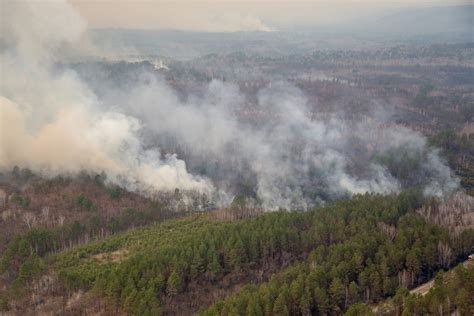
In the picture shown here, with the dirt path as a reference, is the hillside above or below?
above

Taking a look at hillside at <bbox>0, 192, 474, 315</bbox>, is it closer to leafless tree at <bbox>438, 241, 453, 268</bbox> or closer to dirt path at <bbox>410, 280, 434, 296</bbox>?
leafless tree at <bbox>438, 241, 453, 268</bbox>

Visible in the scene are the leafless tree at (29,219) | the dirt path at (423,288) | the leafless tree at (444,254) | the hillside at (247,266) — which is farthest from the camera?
the leafless tree at (29,219)

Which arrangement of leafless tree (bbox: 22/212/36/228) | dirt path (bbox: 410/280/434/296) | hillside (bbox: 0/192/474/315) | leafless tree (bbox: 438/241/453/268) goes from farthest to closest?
1. leafless tree (bbox: 22/212/36/228)
2. leafless tree (bbox: 438/241/453/268)
3. dirt path (bbox: 410/280/434/296)
4. hillside (bbox: 0/192/474/315)

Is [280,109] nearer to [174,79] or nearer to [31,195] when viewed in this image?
[174,79]

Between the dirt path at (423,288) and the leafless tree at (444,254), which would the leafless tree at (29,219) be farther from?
the leafless tree at (444,254)

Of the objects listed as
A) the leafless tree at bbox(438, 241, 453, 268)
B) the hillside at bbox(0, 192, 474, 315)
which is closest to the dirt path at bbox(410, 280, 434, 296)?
the hillside at bbox(0, 192, 474, 315)

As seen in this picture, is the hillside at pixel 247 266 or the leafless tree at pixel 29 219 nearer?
the hillside at pixel 247 266

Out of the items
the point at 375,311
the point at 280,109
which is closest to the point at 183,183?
the point at 375,311

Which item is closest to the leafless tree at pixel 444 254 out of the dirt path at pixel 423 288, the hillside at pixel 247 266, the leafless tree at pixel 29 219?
the hillside at pixel 247 266

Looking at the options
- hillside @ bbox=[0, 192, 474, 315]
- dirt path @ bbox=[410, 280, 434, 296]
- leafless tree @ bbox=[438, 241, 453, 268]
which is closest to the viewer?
hillside @ bbox=[0, 192, 474, 315]

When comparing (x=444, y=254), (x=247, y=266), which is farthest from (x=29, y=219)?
(x=444, y=254)

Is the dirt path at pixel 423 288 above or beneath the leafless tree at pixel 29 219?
beneath
